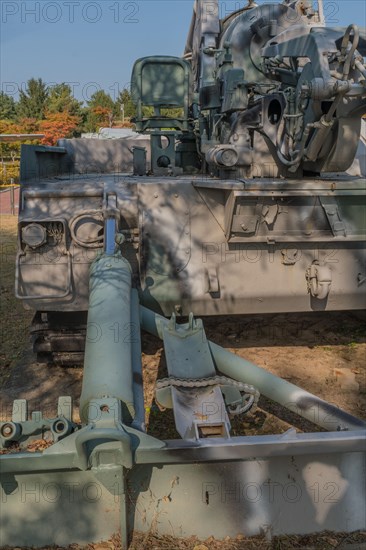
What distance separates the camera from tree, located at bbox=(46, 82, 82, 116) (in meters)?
39.8

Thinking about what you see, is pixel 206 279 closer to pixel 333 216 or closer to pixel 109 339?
pixel 333 216

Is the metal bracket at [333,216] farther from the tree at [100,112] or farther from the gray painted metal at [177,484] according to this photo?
the tree at [100,112]

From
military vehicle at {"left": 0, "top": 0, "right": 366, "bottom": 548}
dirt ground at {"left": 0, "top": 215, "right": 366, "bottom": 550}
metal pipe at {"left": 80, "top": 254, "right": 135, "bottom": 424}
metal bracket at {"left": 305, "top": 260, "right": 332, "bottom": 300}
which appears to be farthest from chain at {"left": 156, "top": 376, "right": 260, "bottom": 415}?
metal bracket at {"left": 305, "top": 260, "right": 332, "bottom": 300}

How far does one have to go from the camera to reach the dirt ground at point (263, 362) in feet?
14.6

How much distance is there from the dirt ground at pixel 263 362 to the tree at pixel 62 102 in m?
34.6

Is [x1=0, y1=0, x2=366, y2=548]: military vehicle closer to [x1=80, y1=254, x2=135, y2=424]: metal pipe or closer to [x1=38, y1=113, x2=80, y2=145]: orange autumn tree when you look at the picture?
[x1=80, y1=254, x2=135, y2=424]: metal pipe

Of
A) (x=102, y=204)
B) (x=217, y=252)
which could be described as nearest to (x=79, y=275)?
(x=102, y=204)

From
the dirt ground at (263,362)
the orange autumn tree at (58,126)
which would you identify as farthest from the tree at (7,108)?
the dirt ground at (263,362)

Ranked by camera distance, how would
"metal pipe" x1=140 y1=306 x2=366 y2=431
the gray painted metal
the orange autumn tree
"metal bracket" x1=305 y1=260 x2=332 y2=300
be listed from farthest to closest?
the orange autumn tree
"metal bracket" x1=305 y1=260 x2=332 y2=300
"metal pipe" x1=140 y1=306 x2=366 y2=431
the gray painted metal

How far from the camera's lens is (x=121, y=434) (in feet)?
7.25

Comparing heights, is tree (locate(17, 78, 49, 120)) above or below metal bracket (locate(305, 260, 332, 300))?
above

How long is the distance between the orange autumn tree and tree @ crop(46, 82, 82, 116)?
2942mm

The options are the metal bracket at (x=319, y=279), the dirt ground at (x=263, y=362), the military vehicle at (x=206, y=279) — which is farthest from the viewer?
the metal bracket at (x=319, y=279)

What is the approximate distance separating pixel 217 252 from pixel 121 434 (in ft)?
8.61
